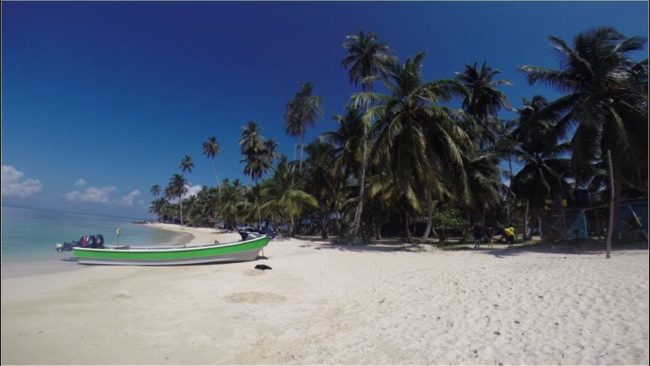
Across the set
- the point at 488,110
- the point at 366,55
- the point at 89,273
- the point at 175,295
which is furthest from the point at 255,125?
the point at 175,295

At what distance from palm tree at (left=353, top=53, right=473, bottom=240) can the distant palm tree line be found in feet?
0.18

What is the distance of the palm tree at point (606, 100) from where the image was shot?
13.6 m

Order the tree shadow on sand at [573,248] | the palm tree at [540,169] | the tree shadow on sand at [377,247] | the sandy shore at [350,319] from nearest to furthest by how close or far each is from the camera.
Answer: the sandy shore at [350,319] → the tree shadow on sand at [573,248] → the tree shadow on sand at [377,247] → the palm tree at [540,169]

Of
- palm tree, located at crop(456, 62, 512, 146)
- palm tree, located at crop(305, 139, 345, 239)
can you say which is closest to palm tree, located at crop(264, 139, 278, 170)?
palm tree, located at crop(305, 139, 345, 239)

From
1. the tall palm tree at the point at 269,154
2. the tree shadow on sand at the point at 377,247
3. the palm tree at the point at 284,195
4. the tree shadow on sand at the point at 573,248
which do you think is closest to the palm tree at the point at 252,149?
the tall palm tree at the point at 269,154

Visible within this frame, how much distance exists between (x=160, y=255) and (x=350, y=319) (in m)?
10.0

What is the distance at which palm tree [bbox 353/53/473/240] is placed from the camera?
1582cm

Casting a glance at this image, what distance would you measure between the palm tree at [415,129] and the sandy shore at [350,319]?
7.58 m

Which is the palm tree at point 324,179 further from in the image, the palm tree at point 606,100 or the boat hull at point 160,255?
the palm tree at point 606,100

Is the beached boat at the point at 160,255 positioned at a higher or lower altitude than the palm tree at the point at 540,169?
lower

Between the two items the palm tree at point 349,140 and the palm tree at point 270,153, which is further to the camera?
the palm tree at point 270,153

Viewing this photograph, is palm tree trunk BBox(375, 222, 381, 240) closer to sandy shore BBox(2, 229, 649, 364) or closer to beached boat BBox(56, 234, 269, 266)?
beached boat BBox(56, 234, 269, 266)

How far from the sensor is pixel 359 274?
34.0 feet

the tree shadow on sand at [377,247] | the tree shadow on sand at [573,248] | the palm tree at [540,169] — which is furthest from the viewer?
the palm tree at [540,169]
